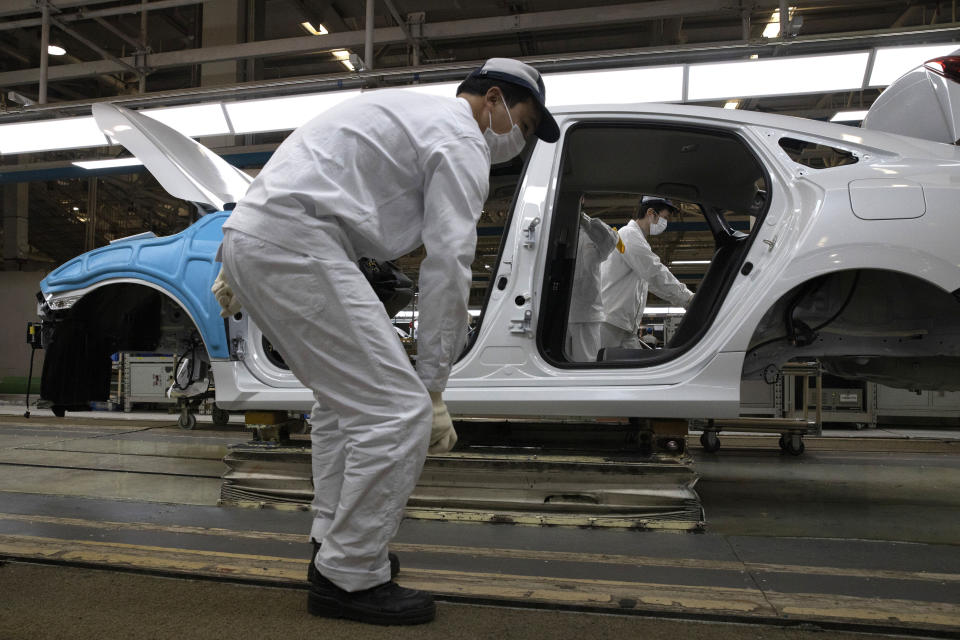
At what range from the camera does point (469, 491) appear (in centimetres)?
272

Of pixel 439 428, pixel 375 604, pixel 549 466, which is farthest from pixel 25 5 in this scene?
pixel 375 604

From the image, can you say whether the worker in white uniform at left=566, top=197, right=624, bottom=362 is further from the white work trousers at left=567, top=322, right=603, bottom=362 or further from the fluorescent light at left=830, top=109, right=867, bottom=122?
the fluorescent light at left=830, top=109, right=867, bottom=122

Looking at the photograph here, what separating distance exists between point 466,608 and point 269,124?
527 cm

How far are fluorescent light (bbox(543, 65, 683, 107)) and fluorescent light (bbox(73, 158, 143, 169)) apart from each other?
5.05 meters

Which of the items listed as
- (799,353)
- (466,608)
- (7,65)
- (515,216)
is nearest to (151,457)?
(515,216)

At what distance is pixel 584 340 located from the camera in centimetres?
387

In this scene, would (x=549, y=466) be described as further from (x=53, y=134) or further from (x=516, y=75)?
(x=53, y=134)

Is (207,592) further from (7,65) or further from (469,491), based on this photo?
(7,65)

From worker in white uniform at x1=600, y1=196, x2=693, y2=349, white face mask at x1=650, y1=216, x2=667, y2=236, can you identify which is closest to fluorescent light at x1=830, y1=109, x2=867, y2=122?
worker in white uniform at x1=600, y1=196, x2=693, y2=349

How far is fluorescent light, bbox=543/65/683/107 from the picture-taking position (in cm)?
493

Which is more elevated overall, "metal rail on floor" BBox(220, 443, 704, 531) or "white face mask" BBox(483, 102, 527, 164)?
"white face mask" BBox(483, 102, 527, 164)

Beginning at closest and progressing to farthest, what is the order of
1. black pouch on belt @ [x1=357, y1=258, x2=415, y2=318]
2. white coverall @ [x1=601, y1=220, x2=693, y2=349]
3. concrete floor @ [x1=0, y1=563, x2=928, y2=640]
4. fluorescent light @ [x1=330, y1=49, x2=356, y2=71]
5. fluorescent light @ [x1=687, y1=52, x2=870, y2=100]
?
concrete floor @ [x1=0, y1=563, x2=928, y2=640], black pouch on belt @ [x1=357, y1=258, x2=415, y2=318], white coverall @ [x1=601, y1=220, x2=693, y2=349], fluorescent light @ [x1=687, y1=52, x2=870, y2=100], fluorescent light @ [x1=330, y1=49, x2=356, y2=71]

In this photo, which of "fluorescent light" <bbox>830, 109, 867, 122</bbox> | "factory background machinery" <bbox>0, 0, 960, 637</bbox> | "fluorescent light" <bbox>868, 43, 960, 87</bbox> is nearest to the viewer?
"factory background machinery" <bbox>0, 0, 960, 637</bbox>

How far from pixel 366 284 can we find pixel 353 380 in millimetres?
246
